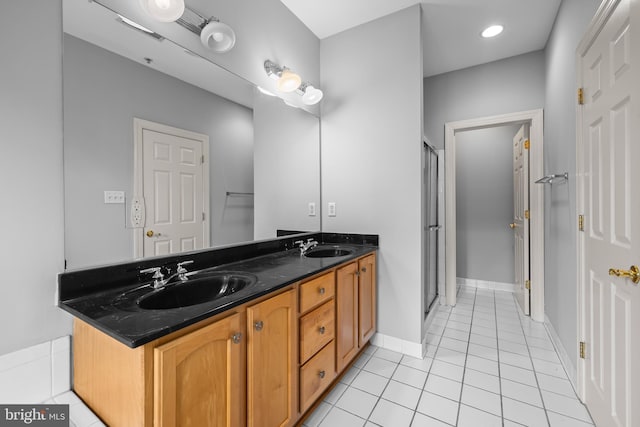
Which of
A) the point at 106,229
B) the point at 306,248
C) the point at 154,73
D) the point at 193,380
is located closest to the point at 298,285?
the point at 193,380

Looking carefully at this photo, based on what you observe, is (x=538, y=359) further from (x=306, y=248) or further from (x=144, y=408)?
(x=144, y=408)

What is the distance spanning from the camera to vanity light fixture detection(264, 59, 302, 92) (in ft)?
6.38

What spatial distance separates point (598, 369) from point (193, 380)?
191 cm

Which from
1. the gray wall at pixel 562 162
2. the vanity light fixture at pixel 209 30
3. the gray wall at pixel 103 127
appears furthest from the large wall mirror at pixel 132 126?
the gray wall at pixel 562 162

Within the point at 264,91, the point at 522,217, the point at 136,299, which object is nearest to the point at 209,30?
the point at 264,91

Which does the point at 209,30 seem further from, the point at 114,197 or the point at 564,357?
the point at 564,357

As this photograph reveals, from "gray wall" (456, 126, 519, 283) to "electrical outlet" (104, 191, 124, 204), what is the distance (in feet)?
12.8

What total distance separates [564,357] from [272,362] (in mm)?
2138

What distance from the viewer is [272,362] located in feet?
3.79

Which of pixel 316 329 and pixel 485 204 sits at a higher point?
pixel 485 204

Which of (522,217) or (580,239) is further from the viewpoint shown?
(522,217)

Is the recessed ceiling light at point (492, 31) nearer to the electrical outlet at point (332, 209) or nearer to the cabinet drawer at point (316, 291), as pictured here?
the electrical outlet at point (332, 209)

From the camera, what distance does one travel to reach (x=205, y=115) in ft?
5.05

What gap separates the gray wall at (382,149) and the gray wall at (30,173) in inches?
71.3
